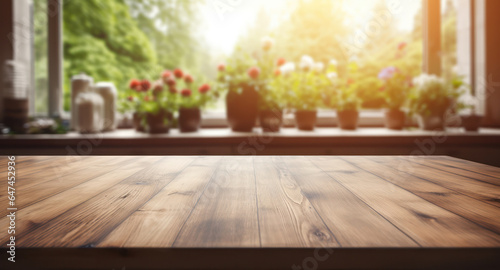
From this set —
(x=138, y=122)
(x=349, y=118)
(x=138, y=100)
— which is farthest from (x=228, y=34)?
(x=349, y=118)

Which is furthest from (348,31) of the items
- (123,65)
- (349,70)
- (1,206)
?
(1,206)

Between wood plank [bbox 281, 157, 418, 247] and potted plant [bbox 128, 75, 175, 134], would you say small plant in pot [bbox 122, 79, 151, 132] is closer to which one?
potted plant [bbox 128, 75, 175, 134]

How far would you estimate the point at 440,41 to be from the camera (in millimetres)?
2355

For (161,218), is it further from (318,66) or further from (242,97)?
(318,66)

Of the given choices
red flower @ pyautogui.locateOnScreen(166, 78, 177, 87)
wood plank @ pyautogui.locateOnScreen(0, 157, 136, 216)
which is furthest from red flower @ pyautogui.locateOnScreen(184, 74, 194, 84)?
wood plank @ pyautogui.locateOnScreen(0, 157, 136, 216)

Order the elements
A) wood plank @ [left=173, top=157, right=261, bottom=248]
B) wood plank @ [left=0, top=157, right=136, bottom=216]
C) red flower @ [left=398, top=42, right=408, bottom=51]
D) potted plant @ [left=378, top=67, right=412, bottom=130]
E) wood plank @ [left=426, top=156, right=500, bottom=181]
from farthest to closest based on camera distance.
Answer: red flower @ [left=398, top=42, right=408, bottom=51], potted plant @ [left=378, top=67, right=412, bottom=130], wood plank @ [left=426, top=156, right=500, bottom=181], wood plank @ [left=0, top=157, right=136, bottom=216], wood plank @ [left=173, top=157, right=261, bottom=248]

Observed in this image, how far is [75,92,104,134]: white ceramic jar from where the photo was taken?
1.91m

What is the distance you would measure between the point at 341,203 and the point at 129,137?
139 centimetres

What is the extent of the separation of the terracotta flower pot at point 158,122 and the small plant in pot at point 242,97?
0.38 meters

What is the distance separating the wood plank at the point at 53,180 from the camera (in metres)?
0.59

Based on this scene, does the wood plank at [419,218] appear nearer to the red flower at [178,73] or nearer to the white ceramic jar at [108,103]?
the red flower at [178,73]

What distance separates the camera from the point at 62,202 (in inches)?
22.0

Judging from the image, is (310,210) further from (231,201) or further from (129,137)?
(129,137)
